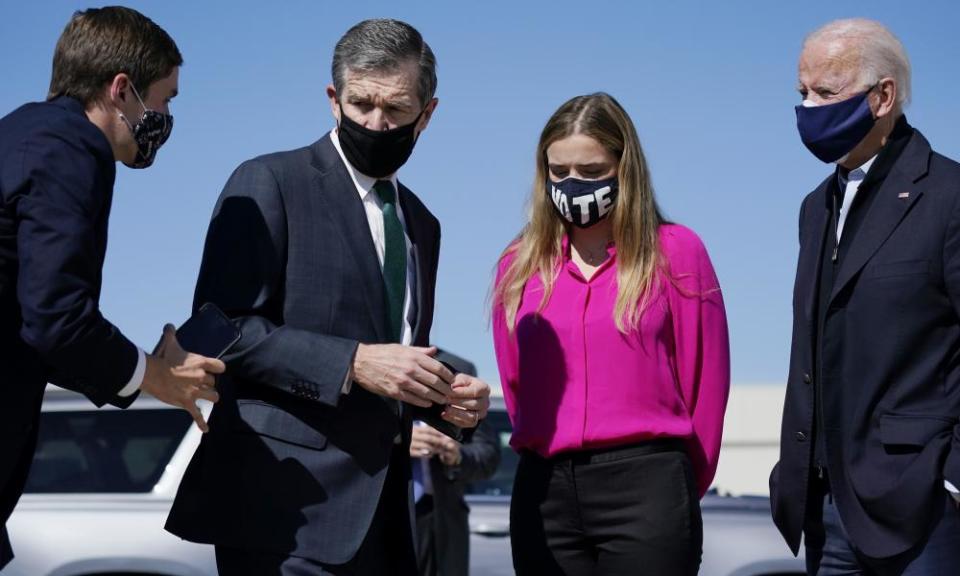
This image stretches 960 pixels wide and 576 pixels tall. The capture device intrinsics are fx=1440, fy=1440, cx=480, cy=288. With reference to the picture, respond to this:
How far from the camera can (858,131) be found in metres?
4.30

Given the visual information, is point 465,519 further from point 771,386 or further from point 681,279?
point 771,386

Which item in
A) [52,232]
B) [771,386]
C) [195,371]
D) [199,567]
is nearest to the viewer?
[52,232]

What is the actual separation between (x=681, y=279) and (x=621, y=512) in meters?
0.74

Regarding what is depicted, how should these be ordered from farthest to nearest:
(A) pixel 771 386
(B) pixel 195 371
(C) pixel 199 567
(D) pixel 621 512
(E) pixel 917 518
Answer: (A) pixel 771 386, (C) pixel 199 567, (D) pixel 621 512, (E) pixel 917 518, (B) pixel 195 371

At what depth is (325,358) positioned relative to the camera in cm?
385

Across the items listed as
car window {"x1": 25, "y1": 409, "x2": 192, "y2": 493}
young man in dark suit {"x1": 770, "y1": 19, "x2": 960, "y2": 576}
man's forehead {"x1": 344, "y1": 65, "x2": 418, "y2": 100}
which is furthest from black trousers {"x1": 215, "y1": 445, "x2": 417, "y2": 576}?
car window {"x1": 25, "y1": 409, "x2": 192, "y2": 493}

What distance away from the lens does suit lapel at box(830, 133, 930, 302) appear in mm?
4156

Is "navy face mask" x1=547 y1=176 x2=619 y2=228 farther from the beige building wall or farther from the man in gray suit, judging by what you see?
the beige building wall

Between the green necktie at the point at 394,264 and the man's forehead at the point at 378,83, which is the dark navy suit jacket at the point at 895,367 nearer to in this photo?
the green necktie at the point at 394,264

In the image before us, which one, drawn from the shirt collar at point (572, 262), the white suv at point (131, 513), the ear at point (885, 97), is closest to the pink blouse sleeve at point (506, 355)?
the shirt collar at point (572, 262)

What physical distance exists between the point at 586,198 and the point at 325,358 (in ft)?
3.57

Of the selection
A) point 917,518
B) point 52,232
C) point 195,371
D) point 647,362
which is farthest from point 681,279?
point 52,232

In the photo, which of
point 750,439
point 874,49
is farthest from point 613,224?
point 750,439

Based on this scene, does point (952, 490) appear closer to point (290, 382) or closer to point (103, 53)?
point (290, 382)
